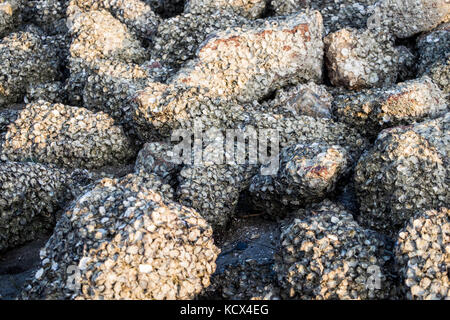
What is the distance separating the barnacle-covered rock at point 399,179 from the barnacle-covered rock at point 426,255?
333 millimetres

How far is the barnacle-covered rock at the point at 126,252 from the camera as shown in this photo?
3773 mm

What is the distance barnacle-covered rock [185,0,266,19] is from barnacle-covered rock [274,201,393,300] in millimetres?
2844

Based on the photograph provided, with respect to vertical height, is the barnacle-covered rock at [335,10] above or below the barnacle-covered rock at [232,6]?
below

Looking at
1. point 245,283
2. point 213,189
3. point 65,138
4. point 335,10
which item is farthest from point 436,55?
point 65,138

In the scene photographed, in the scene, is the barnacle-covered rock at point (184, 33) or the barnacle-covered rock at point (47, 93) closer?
the barnacle-covered rock at point (184, 33)

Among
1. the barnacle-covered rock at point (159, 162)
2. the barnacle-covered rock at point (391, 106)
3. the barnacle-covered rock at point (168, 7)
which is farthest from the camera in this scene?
the barnacle-covered rock at point (168, 7)

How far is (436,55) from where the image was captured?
18.8 ft

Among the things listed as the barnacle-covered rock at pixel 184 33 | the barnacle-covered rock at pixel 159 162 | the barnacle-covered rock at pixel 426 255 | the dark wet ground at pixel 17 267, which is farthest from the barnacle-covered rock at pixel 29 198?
the barnacle-covered rock at pixel 426 255

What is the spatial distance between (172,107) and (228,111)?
0.49 meters

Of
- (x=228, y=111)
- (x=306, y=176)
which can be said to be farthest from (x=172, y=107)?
(x=306, y=176)

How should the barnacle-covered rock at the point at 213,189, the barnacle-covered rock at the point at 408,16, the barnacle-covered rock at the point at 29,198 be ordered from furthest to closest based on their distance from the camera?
1. the barnacle-covered rock at the point at 408,16
2. the barnacle-covered rock at the point at 29,198
3. the barnacle-covered rock at the point at 213,189

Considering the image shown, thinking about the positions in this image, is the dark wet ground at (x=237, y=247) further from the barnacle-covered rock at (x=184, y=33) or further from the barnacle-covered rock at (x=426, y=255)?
the barnacle-covered rock at (x=184, y=33)

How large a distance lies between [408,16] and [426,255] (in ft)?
9.70

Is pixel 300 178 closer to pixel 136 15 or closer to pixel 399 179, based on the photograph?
pixel 399 179
